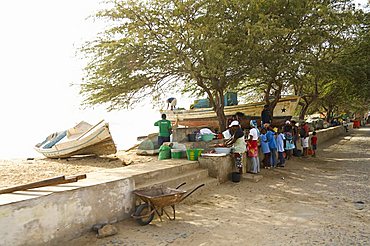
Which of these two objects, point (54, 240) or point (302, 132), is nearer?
point (54, 240)

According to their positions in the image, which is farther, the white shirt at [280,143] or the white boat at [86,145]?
the white boat at [86,145]

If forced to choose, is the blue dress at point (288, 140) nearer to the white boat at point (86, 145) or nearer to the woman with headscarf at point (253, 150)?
the woman with headscarf at point (253, 150)

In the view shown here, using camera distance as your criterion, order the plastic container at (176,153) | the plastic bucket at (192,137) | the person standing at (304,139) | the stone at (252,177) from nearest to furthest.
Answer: the stone at (252,177) < the plastic container at (176,153) < the plastic bucket at (192,137) < the person standing at (304,139)

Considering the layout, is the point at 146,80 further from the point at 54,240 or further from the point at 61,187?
the point at 54,240

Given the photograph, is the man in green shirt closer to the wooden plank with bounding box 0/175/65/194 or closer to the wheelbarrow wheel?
the wheelbarrow wheel

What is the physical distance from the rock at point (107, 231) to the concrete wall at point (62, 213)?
26 cm

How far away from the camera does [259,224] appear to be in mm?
5172

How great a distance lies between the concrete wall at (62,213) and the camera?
152 inches

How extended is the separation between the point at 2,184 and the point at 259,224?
6337 millimetres

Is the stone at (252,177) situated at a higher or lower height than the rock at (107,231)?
lower

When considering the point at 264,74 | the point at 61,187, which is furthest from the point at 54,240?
the point at 264,74

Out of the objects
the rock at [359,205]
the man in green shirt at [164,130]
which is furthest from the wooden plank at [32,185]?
the man in green shirt at [164,130]

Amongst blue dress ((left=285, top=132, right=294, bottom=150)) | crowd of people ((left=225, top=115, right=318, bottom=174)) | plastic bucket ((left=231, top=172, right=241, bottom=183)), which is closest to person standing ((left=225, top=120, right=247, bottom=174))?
crowd of people ((left=225, top=115, right=318, bottom=174))

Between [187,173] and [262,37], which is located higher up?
[262,37]
